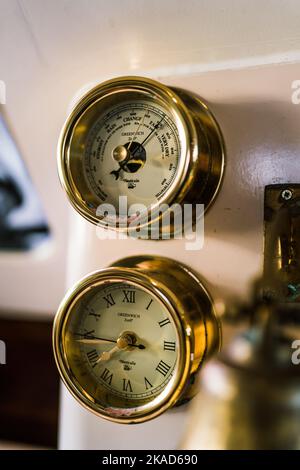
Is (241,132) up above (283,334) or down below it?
above

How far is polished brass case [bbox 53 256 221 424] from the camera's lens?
A: 750 millimetres

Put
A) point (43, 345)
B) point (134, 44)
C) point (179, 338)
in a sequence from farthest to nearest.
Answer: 1. point (43, 345)
2. point (134, 44)
3. point (179, 338)

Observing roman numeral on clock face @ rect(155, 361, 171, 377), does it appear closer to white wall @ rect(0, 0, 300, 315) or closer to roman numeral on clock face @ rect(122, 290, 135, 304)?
roman numeral on clock face @ rect(122, 290, 135, 304)

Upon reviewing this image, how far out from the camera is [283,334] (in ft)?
2.63

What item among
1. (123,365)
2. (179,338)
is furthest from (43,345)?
(179,338)

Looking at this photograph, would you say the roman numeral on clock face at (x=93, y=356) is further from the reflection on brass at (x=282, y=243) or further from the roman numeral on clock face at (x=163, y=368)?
the reflection on brass at (x=282, y=243)

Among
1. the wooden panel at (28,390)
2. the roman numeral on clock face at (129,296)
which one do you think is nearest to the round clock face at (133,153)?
the roman numeral on clock face at (129,296)

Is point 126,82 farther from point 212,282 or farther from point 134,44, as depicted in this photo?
point 212,282

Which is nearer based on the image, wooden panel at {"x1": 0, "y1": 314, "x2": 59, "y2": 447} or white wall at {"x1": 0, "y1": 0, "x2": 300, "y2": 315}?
white wall at {"x1": 0, "y1": 0, "x2": 300, "y2": 315}

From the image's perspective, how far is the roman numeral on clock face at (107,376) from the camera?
0.83 metres

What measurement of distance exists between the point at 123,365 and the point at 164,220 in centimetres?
23

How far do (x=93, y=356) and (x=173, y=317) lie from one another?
170 millimetres

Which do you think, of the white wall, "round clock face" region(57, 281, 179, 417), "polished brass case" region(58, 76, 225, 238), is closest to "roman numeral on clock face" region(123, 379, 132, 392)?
"round clock face" region(57, 281, 179, 417)

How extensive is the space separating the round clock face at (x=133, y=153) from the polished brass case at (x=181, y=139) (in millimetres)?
16
